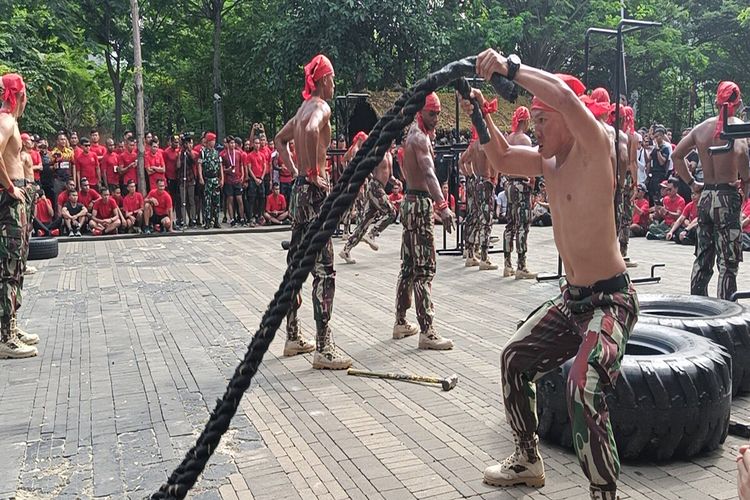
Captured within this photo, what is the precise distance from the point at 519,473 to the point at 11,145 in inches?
220

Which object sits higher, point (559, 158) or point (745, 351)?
point (559, 158)

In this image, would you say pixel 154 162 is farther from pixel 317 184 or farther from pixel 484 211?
pixel 317 184

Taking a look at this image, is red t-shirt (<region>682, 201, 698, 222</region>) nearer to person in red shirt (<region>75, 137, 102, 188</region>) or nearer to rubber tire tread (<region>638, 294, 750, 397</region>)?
rubber tire tread (<region>638, 294, 750, 397</region>)

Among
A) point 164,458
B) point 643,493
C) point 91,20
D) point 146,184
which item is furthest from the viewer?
point 91,20

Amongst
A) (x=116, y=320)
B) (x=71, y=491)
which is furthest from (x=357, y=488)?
(x=116, y=320)

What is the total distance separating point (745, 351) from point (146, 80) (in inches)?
1157

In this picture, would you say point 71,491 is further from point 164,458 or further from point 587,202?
point 587,202

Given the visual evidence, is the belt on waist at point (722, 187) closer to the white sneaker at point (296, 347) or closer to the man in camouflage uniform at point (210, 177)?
the white sneaker at point (296, 347)

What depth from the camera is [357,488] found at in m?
3.81

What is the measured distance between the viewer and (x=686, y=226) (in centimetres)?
1405

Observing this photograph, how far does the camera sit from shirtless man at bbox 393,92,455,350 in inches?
259

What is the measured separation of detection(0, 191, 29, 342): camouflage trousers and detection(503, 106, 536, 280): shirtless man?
631 centimetres

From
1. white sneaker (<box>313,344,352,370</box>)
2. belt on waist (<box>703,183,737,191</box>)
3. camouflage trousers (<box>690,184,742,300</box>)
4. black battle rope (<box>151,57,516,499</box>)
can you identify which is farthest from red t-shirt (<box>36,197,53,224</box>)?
black battle rope (<box>151,57,516,499</box>)

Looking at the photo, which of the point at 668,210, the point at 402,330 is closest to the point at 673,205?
the point at 668,210
